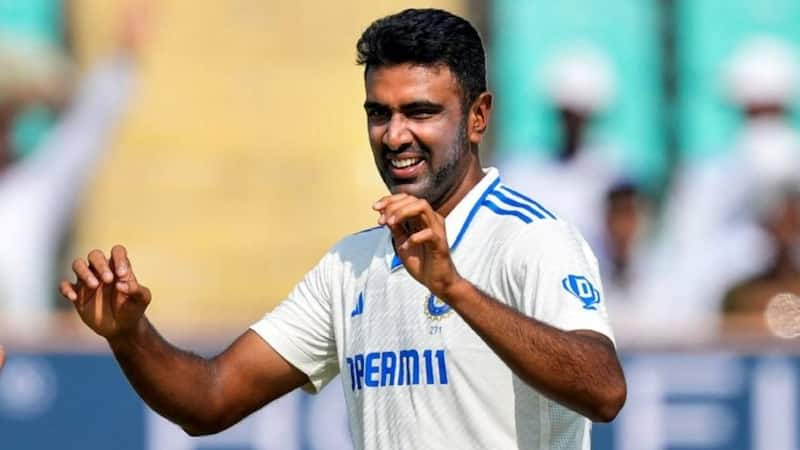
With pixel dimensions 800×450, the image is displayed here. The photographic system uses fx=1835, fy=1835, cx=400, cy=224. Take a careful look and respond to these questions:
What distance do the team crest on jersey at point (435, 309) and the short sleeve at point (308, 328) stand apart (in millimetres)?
460

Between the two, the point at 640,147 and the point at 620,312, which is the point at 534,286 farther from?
the point at 640,147

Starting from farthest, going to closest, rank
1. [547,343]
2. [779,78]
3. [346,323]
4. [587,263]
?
[779,78]
[346,323]
[587,263]
[547,343]

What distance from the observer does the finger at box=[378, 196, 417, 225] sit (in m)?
3.99

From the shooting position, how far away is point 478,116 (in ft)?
15.5

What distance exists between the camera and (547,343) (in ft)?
13.3

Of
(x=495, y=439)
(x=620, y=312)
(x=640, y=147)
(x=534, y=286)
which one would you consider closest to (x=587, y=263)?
(x=534, y=286)

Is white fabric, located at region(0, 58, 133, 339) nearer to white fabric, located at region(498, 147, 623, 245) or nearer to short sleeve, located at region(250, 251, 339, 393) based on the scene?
white fabric, located at region(498, 147, 623, 245)

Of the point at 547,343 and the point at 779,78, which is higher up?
the point at 779,78

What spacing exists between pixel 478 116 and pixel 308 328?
76 centimetres

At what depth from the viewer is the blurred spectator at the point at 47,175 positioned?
9.44 metres

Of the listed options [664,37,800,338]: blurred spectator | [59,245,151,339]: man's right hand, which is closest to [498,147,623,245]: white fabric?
[664,37,800,338]: blurred spectator

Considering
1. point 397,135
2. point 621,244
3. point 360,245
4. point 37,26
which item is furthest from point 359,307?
point 37,26

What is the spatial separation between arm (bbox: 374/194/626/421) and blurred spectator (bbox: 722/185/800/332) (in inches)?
197

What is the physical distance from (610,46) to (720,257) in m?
1.35
